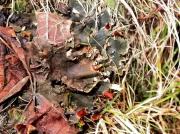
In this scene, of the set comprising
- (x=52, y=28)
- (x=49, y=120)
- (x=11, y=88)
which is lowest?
(x=49, y=120)

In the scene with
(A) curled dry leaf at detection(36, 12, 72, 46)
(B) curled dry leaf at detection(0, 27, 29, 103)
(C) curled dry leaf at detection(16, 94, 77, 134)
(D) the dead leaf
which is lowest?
(C) curled dry leaf at detection(16, 94, 77, 134)

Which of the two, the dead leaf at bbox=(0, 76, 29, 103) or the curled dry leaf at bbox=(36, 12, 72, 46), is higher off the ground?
the curled dry leaf at bbox=(36, 12, 72, 46)

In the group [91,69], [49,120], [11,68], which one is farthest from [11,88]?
[91,69]

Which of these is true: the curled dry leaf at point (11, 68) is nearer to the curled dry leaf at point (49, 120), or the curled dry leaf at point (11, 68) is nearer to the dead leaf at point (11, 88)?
the dead leaf at point (11, 88)

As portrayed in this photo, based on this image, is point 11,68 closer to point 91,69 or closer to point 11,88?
point 11,88

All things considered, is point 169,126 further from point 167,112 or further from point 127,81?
point 127,81

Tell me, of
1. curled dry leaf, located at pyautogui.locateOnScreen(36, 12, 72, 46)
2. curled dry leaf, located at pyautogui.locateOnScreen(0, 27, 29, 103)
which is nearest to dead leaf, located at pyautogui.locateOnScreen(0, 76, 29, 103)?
curled dry leaf, located at pyautogui.locateOnScreen(0, 27, 29, 103)

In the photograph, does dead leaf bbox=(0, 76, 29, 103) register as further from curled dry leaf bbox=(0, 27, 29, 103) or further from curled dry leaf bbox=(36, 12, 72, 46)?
curled dry leaf bbox=(36, 12, 72, 46)
